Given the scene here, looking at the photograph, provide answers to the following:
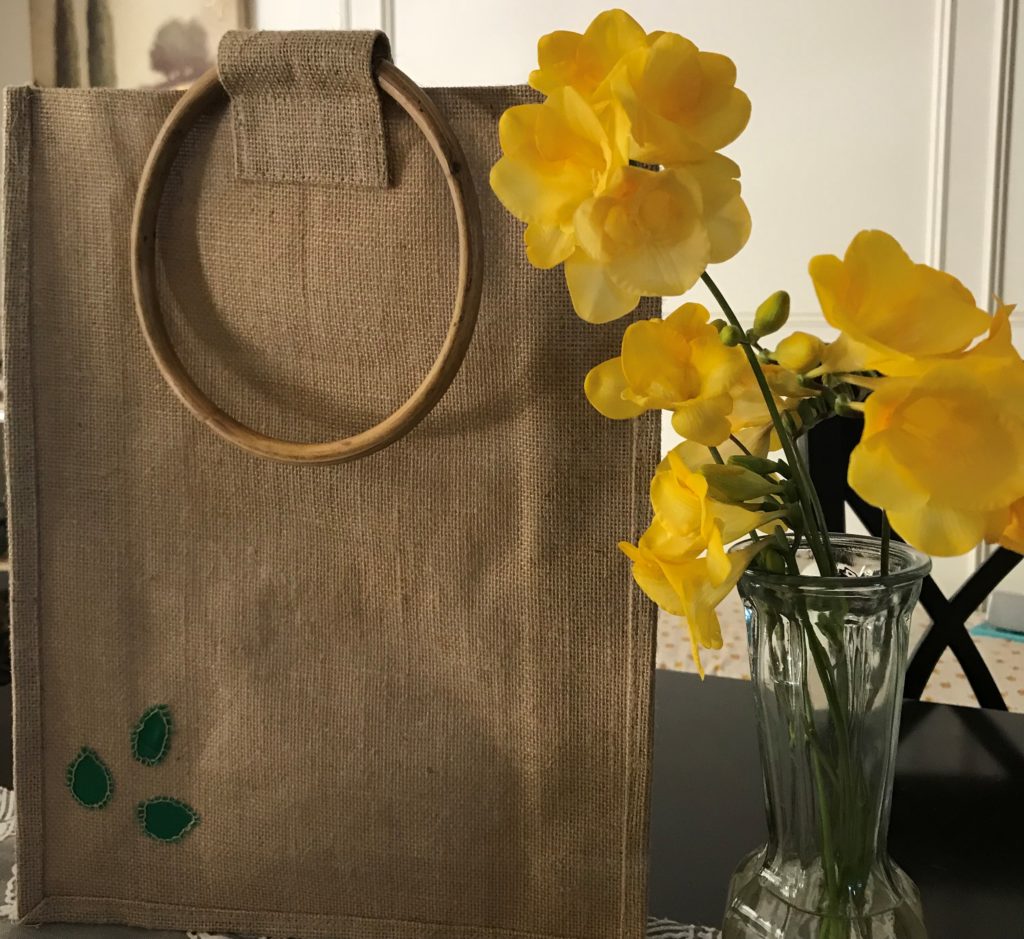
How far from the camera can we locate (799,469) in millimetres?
319

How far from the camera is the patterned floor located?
5.32 feet

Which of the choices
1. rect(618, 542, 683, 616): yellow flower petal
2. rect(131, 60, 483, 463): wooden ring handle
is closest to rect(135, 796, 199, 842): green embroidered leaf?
rect(131, 60, 483, 463): wooden ring handle

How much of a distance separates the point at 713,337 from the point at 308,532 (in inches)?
9.6

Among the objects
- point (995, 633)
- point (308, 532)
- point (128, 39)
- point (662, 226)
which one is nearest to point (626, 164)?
point (662, 226)

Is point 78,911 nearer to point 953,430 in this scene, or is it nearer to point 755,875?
point 755,875

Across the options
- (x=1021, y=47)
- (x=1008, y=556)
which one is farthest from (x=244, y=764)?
(x=1021, y=47)

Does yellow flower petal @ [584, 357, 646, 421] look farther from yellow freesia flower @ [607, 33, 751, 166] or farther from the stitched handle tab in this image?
the stitched handle tab

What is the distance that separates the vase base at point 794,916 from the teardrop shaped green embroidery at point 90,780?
33 centimetres

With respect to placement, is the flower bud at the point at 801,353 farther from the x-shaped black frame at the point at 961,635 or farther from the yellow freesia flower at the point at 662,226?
the x-shaped black frame at the point at 961,635

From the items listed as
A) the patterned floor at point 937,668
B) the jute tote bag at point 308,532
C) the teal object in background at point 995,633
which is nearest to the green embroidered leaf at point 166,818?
the jute tote bag at point 308,532

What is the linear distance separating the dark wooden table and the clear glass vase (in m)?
0.08

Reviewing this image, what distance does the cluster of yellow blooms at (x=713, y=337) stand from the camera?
27 centimetres

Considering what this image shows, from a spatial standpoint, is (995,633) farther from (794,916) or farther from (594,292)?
(594,292)

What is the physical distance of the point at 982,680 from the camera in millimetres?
756
